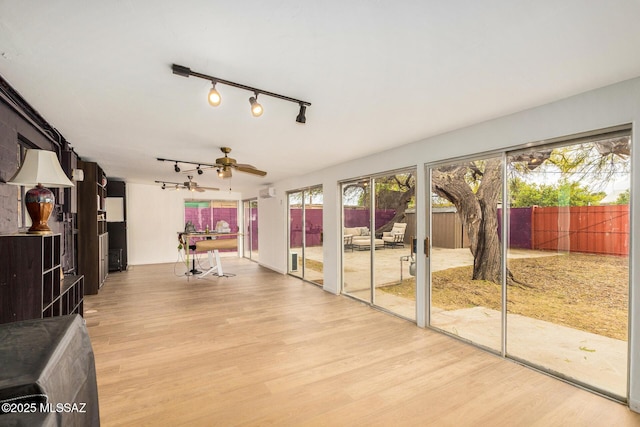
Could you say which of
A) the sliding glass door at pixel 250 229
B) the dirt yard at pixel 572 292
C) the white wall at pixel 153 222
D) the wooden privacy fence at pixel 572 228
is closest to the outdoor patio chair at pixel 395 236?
the dirt yard at pixel 572 292

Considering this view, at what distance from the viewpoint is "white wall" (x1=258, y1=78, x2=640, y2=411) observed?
6.83 ft

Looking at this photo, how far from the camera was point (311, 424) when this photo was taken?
1.92 meters

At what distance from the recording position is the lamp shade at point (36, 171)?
7.09 ft

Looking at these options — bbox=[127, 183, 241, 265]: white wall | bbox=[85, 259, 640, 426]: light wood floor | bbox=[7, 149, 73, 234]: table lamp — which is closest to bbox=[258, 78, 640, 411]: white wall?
bbox=[85, 259, 640, 426]: light wood floor

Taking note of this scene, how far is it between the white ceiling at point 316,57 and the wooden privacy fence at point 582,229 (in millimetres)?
1013

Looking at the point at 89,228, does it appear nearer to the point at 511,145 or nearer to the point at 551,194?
the point at 511,145

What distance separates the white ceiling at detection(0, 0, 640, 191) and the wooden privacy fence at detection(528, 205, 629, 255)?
1.01 metres

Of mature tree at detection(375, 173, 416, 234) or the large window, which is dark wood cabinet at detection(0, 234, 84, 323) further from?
the large window

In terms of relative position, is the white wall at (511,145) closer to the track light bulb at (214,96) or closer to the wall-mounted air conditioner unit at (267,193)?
A: the wall-mounted air conditioner unit at (267,193)

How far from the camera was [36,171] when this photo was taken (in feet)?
7.16

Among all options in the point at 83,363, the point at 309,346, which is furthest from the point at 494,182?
the point at 83,363

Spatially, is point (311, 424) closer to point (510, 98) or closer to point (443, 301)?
point (443, 301)

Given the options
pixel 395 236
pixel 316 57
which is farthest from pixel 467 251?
pixel 316 57

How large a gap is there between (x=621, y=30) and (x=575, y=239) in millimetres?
1770
